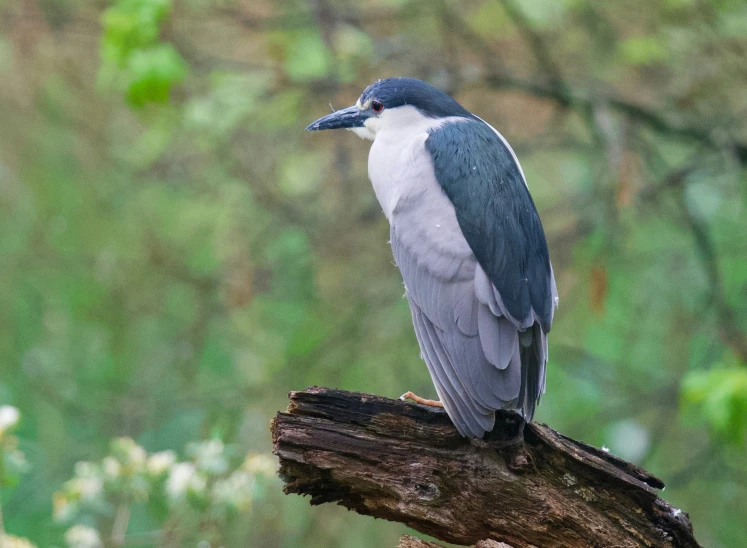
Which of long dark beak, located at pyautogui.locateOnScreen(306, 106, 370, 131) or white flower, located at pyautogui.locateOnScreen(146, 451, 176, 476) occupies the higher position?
long dark beak, located at pyautogui.locateOnScreen(306, 106, 370, 131)

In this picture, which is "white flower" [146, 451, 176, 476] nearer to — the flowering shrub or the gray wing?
the flowering shrub

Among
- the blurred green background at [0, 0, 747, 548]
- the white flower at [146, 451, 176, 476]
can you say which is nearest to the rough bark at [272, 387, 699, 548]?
the white flower at [146, 451, 176, 476]

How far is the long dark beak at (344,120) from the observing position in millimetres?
3143

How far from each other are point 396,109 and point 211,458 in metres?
1.35

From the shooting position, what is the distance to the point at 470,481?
227 cm

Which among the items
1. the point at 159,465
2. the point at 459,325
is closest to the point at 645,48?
the point at 459,325

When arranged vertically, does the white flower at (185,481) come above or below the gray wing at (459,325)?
below

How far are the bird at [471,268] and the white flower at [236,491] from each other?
64 cm

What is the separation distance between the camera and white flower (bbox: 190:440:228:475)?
8.89 feet

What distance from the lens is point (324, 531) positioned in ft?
17.0

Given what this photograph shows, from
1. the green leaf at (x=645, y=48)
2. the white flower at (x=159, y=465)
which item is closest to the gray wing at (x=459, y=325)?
the white flower at (x=159, y=465)

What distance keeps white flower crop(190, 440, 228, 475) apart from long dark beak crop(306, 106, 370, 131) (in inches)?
46.5

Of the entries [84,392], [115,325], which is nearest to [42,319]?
[115,325]

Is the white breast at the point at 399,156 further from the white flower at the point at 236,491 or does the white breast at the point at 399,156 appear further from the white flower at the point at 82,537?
the white flower at the point at 82,537
